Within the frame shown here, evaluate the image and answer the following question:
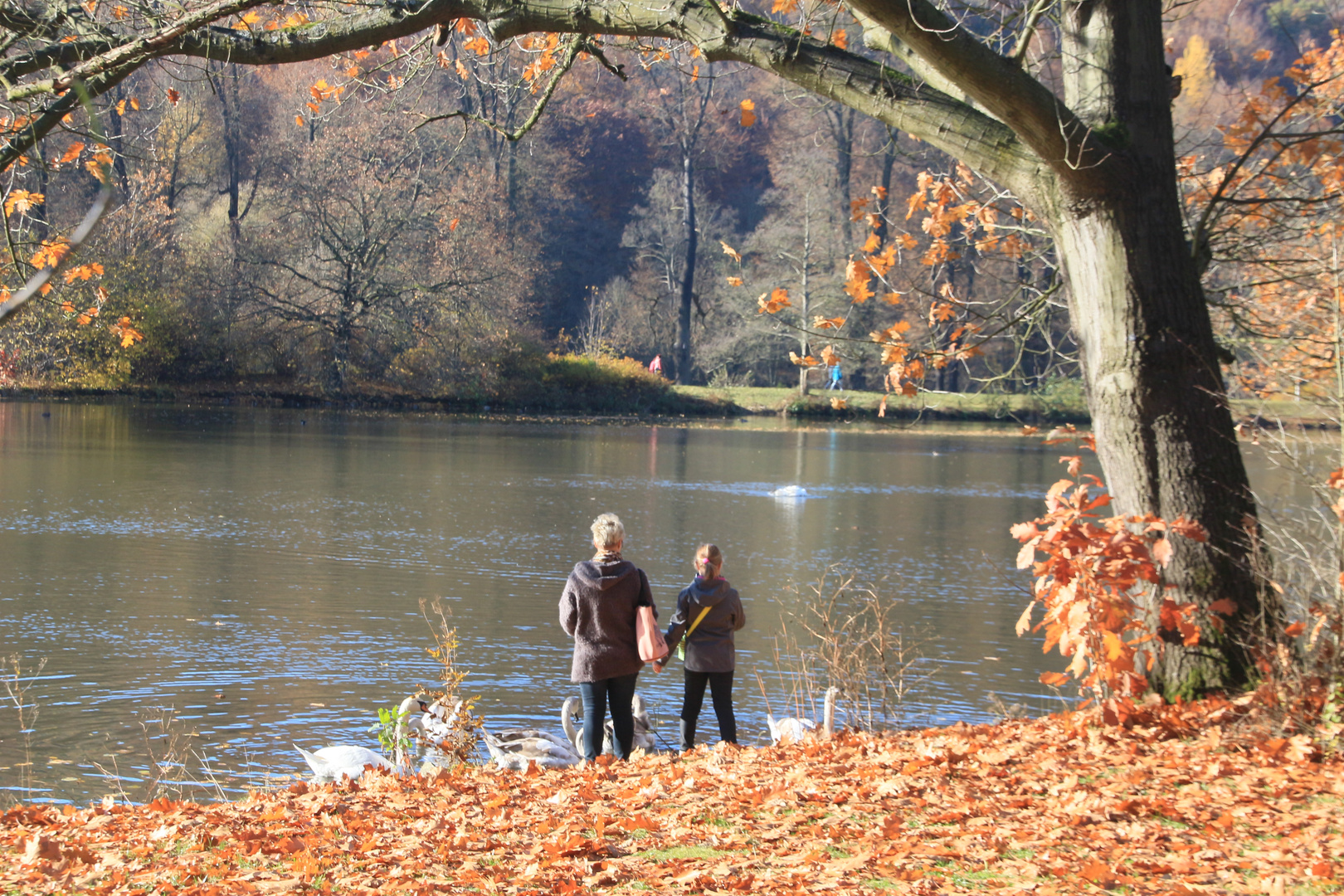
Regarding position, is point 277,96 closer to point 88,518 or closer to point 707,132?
point 707,132

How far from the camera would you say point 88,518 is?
16797 millimetres

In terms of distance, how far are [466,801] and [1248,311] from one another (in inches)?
208

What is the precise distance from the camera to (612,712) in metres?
6.92

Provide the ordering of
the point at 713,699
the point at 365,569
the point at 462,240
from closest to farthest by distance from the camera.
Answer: the point at 713,699
the point at 365,569
the point at 462,240

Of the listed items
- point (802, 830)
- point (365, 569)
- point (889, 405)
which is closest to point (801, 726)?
point (802, 830)

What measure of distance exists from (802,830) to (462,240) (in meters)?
39.5

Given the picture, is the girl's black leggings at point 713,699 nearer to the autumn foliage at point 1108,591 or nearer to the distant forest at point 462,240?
the autumn foliage at point 1108,591

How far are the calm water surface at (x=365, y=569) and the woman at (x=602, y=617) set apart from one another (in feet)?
7.67

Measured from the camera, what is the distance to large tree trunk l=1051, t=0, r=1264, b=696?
564 centimetres

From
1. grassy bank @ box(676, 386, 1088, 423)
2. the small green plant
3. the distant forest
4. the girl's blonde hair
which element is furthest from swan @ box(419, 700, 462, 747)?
grassy bank @ box(676, 386, 1088, 423)

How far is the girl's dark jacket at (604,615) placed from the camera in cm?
658

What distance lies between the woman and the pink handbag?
57 mm

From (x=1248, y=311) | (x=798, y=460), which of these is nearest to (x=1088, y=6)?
(x=1248, y=311)

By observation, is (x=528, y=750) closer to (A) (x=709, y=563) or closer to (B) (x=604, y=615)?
(B) (x=604, y=615)
